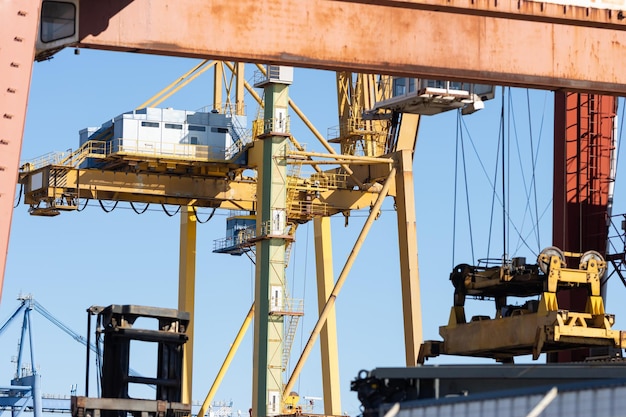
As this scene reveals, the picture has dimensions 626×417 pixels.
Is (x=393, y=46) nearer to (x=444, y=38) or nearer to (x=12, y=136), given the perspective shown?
(x=444, y=38)

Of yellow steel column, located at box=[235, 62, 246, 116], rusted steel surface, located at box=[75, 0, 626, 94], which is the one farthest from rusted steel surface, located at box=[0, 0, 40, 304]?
yellow steel column, located at box=[235, 62, 246, 116]

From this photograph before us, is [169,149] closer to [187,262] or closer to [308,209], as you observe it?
[308,209]

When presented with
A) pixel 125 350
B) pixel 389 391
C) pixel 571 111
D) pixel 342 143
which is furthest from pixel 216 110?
pixel 389 391

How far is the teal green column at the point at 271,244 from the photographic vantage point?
161ft

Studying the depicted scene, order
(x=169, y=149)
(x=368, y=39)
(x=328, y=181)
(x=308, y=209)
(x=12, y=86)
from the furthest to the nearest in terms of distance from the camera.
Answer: (x=328, y=181) < (x=308, y=209) < (x=169, y=149) < (x=368, y=39) < (x=12, y=86)

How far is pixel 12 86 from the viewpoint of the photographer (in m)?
17.8

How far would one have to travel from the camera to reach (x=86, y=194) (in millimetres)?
51594

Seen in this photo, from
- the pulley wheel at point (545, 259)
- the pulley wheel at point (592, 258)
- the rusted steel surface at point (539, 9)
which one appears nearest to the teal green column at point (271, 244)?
the pulley wheel at point (592, 258)

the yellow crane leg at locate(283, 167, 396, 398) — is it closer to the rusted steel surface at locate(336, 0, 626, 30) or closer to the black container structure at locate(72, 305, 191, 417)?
the black container structure at locate(72, 305, 191, 417)

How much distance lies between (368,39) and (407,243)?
98.9 feet

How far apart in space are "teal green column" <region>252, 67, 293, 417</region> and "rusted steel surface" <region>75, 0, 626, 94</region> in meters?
26.0

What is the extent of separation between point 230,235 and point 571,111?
22.6 meters

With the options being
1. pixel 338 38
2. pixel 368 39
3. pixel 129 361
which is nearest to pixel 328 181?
pixel 129 361

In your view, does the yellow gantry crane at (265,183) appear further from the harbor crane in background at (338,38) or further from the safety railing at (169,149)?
the harbor crane in background at (338,38)
